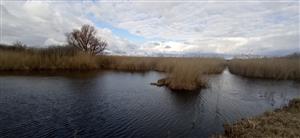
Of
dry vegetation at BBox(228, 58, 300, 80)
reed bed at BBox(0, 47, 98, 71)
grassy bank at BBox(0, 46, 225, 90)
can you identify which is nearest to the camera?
grassy bank at BBox(0, 46, 225, 90)

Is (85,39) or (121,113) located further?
(85,39)

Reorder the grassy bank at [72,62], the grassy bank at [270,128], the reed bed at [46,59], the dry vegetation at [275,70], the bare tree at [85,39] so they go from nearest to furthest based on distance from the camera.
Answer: the grassy bank at [270,128], the grassy bank at [72,62], the dry vegetation at [275,70], the reed bed at [46,59], the bare tree at [85,39]

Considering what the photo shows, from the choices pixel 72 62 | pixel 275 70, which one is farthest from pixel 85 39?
pixel 275 70

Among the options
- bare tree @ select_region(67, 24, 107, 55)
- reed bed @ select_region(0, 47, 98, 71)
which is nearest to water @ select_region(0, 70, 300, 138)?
reed bed @ select_region(0, 47, 98, 71)

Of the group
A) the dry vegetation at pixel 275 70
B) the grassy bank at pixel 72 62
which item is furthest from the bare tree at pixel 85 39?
the dry vegetation at pixel 275 70

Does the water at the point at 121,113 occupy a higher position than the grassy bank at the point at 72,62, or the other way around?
the grassy bank at the point at 72,62

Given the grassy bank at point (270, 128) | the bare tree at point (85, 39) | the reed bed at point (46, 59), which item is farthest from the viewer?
the bare tree at point (85, 39)

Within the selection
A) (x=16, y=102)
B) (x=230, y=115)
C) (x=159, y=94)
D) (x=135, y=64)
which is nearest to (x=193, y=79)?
(x=159, y=94)

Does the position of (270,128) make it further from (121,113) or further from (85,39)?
(85,39)

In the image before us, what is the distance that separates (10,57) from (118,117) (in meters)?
20.0

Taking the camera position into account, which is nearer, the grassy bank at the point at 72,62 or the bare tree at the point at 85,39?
the grassy bank at the point at 72,62

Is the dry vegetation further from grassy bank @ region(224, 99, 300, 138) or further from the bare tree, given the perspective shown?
the bare tree

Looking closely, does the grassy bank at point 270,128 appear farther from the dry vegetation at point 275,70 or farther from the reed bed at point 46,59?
the reed bed at point 46,59

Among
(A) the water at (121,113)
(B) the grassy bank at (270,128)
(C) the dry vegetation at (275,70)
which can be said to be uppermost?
(C) the dry vegetation at (275,70)
